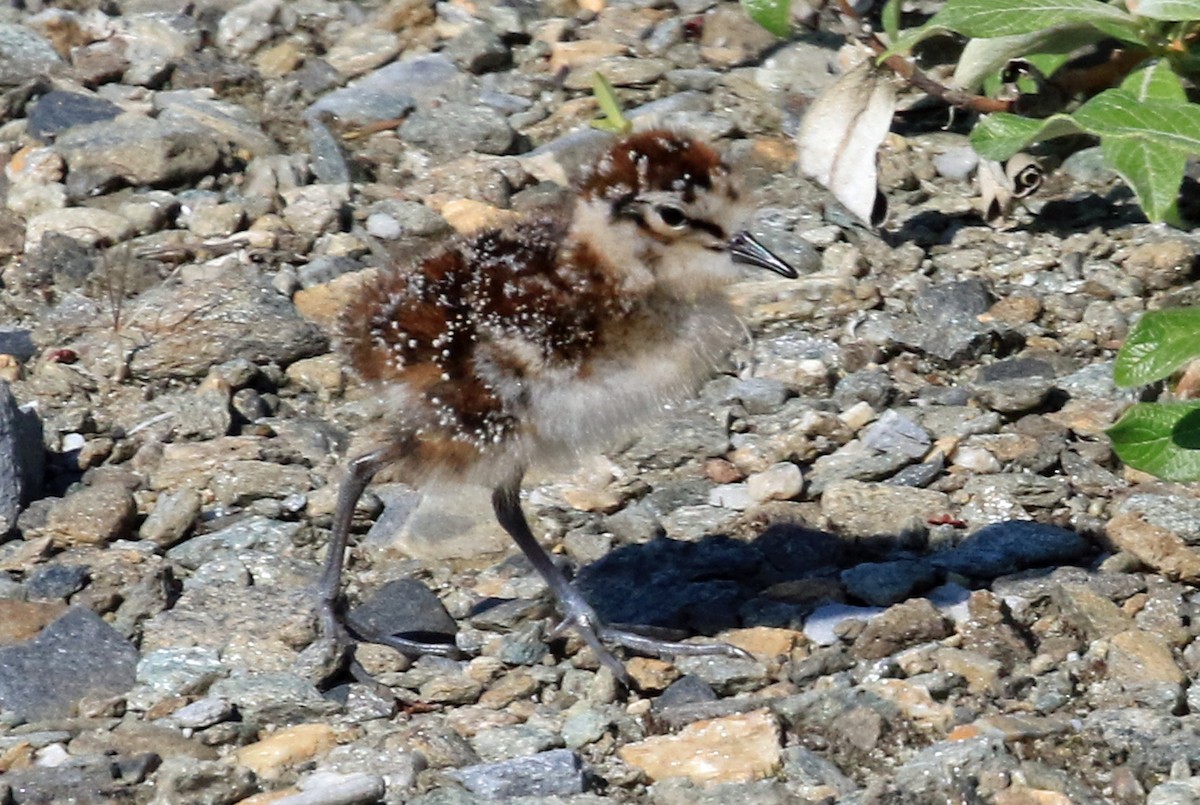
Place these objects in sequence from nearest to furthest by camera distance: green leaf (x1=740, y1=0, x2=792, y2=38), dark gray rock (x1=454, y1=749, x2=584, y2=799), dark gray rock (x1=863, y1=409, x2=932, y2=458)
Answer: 1. dark gray rock (x1=454, y1=749, x2=584, y2=799)
2. dark gray rock (x1=863, y1=409, x2=932, y2=458)
3. green leaf (x1=740, y1=0, x2=792, y2=38)

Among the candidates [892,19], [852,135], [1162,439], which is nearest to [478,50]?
[852,135]

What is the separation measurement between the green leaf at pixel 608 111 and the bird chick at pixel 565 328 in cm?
208

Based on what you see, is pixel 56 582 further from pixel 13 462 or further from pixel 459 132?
pixel 459 132

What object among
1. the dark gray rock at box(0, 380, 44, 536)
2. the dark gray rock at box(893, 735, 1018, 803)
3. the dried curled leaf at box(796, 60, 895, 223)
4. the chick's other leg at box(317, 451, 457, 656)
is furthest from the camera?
the dried curled leaf at box(796, 60, 895, 223)

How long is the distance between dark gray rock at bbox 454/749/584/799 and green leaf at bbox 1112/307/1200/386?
153 cm

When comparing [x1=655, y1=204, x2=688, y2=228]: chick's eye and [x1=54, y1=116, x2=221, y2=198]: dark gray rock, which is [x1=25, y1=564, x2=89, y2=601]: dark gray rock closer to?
[x1=655, y1=204, x2=688, y2=228]: chick's eye

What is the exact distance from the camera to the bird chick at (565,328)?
4.48 metres

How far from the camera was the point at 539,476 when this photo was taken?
17.1 feet

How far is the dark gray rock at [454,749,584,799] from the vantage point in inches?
159

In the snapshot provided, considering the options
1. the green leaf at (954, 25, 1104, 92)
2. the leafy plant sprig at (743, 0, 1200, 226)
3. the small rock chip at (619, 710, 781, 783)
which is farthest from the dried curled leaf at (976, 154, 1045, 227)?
the small rock chip at (619, 710, 781, 783)

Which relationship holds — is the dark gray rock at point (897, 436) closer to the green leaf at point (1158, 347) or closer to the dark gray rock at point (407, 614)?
the green leaf at point (1158, 347)

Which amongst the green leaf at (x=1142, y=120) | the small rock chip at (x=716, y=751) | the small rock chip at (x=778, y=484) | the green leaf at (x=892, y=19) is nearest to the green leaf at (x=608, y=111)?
the green leaf at (x=892, y=19)

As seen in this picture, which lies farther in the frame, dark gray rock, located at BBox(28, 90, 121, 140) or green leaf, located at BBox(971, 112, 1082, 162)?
dark gray rock, located at BBox(28, 90, 121, 140)

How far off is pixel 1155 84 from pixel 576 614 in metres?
2.38
